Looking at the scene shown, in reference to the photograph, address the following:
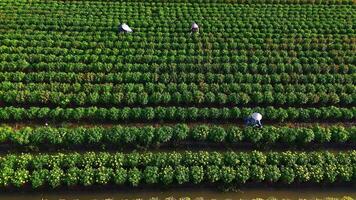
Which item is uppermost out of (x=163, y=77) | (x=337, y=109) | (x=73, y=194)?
(x=163, y=77)

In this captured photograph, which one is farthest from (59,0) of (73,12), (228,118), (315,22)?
(315,22)

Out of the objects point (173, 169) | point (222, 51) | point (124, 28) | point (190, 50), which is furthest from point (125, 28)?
point (173, 169)

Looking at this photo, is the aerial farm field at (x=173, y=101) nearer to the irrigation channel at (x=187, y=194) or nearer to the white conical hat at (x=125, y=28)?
the irrigation channel at (x=187, y=194)

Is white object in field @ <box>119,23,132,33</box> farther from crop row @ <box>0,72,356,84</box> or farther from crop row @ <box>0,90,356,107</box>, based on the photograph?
crop row @ <box>0,90,356,107</box>

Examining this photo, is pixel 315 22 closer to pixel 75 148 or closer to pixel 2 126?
pixel 75 148

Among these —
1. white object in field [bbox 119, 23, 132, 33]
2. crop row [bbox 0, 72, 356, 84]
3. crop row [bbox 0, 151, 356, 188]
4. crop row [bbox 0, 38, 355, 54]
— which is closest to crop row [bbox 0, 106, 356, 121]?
crop row [bbox 0, 72, 356, 84]

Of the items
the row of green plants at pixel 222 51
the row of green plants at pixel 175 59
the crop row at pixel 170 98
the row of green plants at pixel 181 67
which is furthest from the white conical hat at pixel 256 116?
the row of green plants at pixel 222 51

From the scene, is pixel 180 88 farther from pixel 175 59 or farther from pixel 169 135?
pixel 169 135
